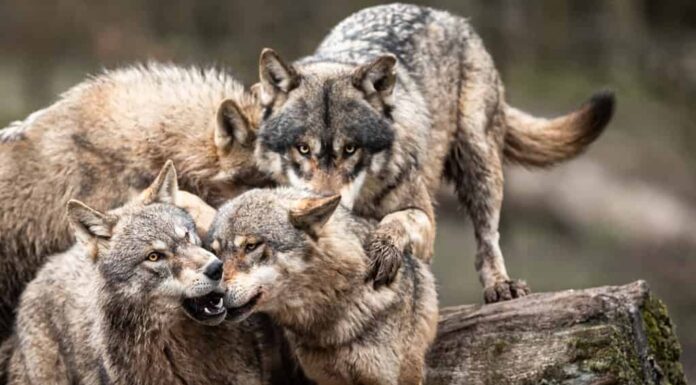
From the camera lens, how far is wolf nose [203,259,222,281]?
7.19m

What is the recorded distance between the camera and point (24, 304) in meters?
8.85

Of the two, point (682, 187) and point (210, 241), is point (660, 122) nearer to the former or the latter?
point (682, 187)

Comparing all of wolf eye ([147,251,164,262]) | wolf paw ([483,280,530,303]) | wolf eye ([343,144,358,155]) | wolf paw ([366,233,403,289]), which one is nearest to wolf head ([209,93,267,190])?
wolf eye ([343,144,358,155])

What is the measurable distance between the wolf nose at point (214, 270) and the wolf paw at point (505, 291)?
3.29 metres

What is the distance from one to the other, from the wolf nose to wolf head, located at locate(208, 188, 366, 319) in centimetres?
9

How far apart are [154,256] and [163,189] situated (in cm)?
75

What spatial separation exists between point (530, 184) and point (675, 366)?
8738mm

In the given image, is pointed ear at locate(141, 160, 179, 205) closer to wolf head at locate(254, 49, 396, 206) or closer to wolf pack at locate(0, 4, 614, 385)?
wolf pack at locate(0, 4, 614, 385)

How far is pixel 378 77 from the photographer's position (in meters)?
8.96

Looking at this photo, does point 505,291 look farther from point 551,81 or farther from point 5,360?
point 551,81

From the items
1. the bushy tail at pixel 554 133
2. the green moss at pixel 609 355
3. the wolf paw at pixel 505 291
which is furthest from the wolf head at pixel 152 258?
the bushy tail at pixel 554 133

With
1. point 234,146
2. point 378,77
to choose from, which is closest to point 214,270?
point 234,146

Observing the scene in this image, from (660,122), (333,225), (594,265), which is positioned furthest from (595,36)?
(333,225)

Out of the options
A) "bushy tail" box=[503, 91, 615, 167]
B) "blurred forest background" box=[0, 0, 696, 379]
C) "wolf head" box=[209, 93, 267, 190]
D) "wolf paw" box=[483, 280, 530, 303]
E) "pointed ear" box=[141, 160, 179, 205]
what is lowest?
"pointed ear" box=[141, 160, 179, 205]
